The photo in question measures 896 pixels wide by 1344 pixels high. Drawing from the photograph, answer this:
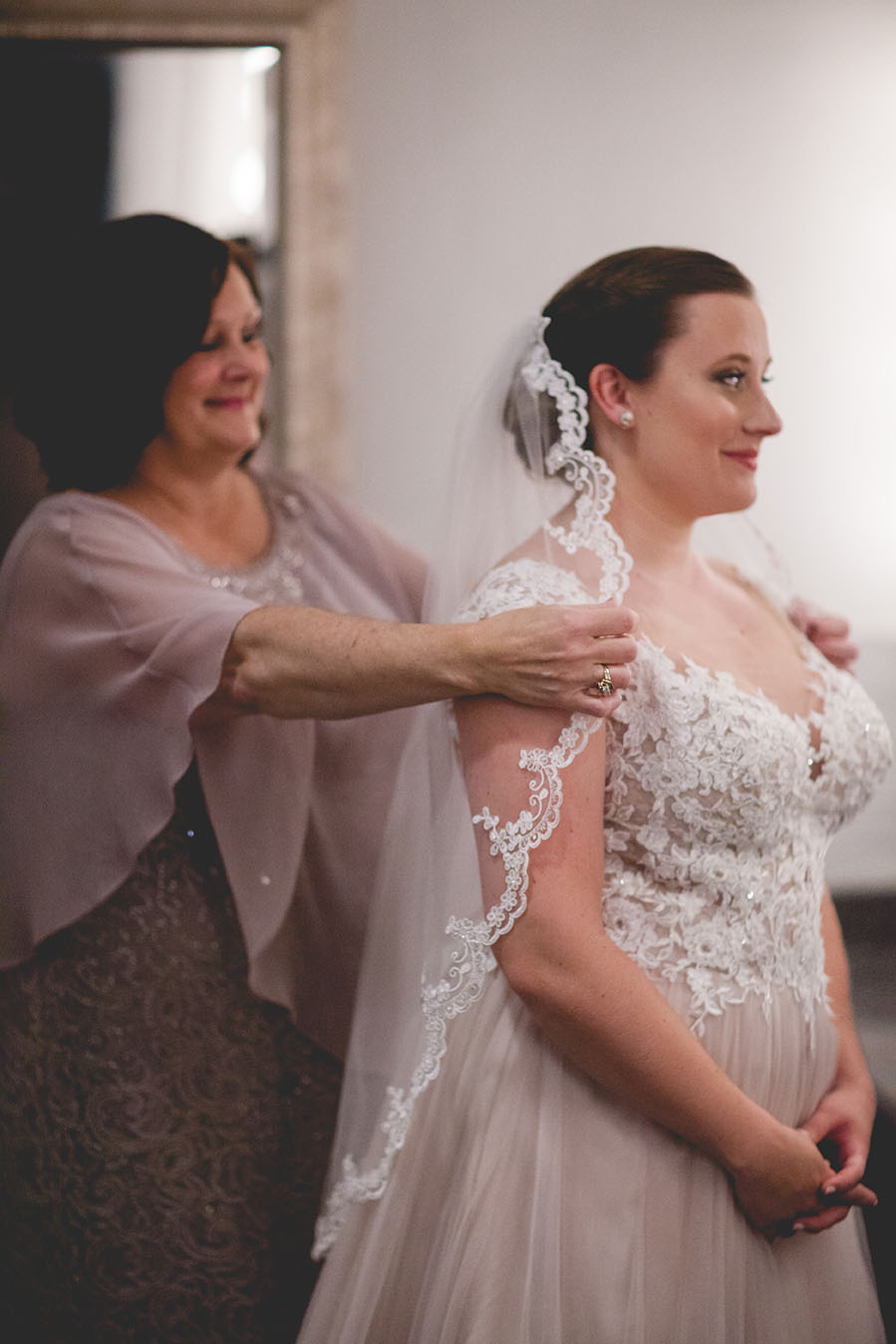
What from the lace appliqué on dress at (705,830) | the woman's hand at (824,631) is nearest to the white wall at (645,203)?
the woman's hand at (824,631)

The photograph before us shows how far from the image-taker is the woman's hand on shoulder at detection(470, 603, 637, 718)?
1.14 m

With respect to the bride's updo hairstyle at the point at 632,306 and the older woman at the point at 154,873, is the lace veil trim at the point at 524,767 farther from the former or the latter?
the older woman at the point at 154,873

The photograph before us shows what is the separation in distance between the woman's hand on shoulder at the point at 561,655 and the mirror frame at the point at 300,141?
4.05ft

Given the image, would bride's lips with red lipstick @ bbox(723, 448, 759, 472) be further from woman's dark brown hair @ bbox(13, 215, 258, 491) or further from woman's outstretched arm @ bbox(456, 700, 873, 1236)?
woman's dark brown hair @ bbox(13, 215, 258, 491)

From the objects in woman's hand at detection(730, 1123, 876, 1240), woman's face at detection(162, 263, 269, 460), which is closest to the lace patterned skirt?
woman's face at detection(162, 263, 269, 460)

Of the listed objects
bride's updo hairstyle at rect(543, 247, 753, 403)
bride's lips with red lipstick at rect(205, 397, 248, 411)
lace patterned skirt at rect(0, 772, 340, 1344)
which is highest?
bride's updo hairstyle at rect(543, 247, 753, 403)

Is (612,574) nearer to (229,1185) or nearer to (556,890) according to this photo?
(556,890)

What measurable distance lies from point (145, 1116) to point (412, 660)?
2.59 feet

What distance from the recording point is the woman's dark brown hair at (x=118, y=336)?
5.56ft

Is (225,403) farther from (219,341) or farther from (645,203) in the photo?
(645,203)

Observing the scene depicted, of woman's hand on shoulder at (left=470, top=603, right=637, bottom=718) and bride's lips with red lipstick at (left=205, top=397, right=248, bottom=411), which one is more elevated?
bride's lips with red lipstick at (left=205, top=397, right=248, bottom=411)

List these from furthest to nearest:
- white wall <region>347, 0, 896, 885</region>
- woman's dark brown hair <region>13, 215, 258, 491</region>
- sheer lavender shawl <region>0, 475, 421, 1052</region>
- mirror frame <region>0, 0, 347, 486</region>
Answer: mirror frame <region>0, 0, 347, 486</region>
white wall <region>347, 0, 896, 885</region>
woman's dark brown hair <region>13, 215, 258, 491</region>
sheer lavender shawl <region>0, 475, 421, 1052</region>

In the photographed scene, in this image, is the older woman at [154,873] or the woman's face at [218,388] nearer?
the older woman at [154,873]

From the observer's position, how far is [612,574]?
48.6 inches
